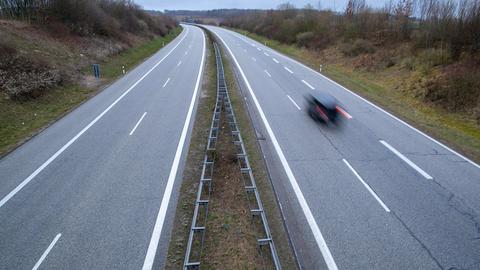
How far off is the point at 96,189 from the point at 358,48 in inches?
1247

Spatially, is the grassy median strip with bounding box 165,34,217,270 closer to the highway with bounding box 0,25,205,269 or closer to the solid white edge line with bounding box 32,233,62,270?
the highway with bounding box 0,25,205,269

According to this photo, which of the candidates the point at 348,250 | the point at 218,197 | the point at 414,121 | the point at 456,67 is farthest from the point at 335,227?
the point at 456,67

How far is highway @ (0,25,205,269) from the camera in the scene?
22.5 feet

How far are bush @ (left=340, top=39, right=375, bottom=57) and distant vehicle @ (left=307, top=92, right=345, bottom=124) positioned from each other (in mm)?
21084

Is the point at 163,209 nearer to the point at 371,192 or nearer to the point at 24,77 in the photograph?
the point at 371,192

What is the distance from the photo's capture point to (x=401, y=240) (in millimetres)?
7273

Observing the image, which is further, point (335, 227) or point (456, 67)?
point (456, 67)

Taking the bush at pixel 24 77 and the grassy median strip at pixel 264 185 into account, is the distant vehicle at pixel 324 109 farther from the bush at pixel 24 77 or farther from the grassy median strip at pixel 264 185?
the bush at pixel 24 77

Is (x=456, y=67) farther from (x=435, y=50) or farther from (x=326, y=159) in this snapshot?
(x=326, y=159)

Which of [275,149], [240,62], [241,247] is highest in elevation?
[240,62]

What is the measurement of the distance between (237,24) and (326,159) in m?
89.6

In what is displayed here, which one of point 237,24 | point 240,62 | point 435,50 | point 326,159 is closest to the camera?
point 326,159

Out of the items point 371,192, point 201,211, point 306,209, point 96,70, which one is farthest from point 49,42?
point 371,192

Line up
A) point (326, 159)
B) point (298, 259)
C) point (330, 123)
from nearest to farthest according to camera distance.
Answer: point (298, 259)
point (326, 159)
point (330, 123)
